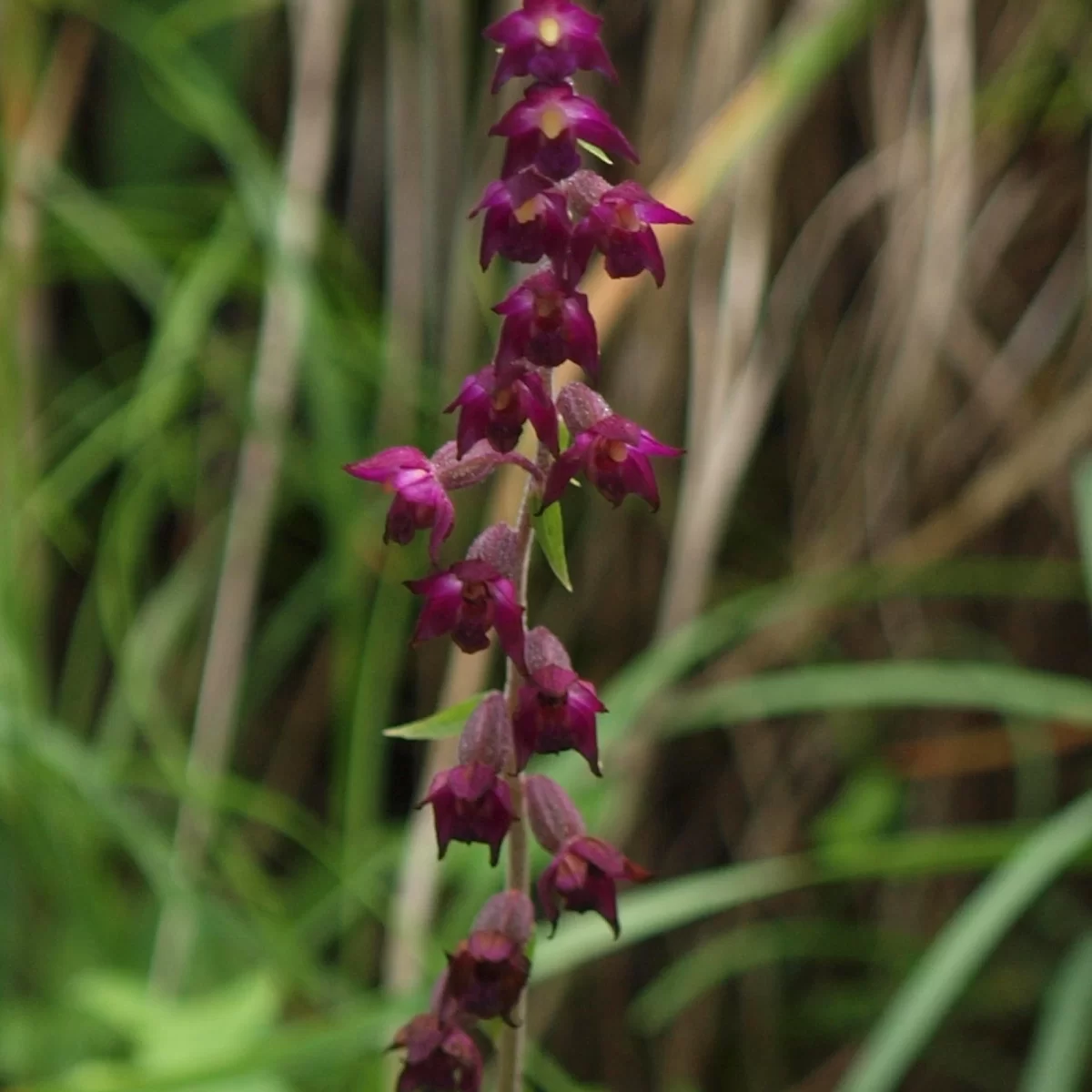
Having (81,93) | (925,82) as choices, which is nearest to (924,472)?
(925,82)

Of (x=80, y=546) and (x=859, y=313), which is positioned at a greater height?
(x=859, y=313)

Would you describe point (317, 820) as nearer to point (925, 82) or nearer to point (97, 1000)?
point (97, 1000)

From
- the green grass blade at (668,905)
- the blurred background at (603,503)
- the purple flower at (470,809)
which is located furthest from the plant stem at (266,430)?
the purple flower at (470,809)

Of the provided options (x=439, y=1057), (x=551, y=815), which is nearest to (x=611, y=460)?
(x=551, y=815)

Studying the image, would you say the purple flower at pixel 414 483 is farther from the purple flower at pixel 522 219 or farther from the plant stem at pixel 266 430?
the plant stem at pixel 266 430

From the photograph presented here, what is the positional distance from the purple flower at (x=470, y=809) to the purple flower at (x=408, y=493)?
5.6 inches

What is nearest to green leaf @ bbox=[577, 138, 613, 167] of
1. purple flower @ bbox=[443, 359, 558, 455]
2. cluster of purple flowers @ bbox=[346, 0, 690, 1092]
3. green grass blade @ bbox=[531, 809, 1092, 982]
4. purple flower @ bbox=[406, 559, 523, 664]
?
cluster of purple flowers @ bbox=[346, 0, 690, 1092]

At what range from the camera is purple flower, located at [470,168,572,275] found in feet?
2.67

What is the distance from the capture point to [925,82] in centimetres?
234

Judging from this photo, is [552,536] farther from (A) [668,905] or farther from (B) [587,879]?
(A) [668,905]

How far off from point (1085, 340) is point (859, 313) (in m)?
0.35

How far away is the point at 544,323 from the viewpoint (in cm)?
83

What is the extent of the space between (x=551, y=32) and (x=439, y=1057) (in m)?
0.63

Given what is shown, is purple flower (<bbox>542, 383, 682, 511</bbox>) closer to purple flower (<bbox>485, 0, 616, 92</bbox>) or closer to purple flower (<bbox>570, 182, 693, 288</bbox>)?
purple flower (<bbox>570, 182, 693, 288</bbox>)
